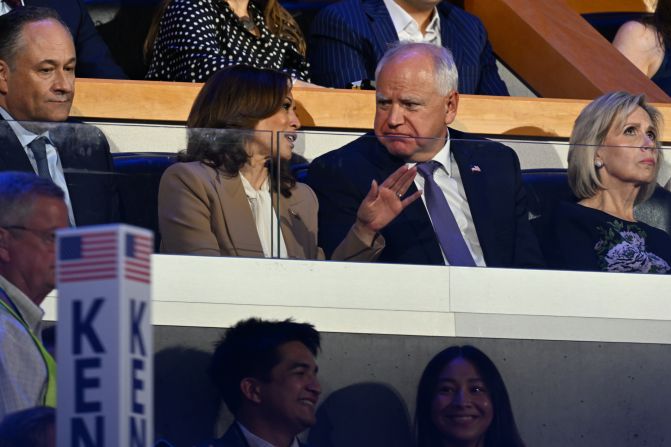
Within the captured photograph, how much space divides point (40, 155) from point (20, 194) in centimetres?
46

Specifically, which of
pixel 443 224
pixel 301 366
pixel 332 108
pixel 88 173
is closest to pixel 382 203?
pixel 443 224

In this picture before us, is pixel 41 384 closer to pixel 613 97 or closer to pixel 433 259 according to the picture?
pixel 433 259

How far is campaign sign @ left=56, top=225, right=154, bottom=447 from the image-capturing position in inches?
68.1

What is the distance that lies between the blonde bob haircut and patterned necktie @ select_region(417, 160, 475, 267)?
31cm

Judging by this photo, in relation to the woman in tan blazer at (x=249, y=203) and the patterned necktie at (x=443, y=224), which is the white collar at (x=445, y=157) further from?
the woman in tan blazer at (x=249, y=203)

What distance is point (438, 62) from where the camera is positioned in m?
4.38

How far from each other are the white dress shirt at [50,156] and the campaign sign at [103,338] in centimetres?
165

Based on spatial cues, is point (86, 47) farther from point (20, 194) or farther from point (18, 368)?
point (18, 368)

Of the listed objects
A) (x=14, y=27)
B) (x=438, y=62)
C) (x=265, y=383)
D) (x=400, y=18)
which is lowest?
(x=265, y=383)

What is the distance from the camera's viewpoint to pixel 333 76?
199 inches

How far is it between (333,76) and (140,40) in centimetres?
100

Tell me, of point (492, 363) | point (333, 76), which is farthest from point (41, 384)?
point (333, 76)

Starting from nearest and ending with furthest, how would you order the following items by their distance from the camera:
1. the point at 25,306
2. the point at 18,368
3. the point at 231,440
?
the point at 18,368 → the point at 25,306 → the point at 231,440

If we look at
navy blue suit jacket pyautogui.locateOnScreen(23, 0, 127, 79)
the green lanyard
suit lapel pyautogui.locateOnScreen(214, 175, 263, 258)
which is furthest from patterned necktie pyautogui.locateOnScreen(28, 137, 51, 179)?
navy blue suit jacket pyautogui.locateOnScreen(23, 0, 127, 79)
